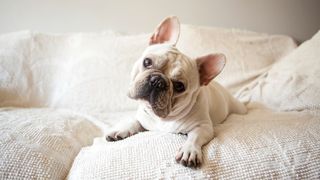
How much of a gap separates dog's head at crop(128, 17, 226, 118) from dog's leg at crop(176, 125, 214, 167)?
0.37ft

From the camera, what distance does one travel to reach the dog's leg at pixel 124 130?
44.2 inches

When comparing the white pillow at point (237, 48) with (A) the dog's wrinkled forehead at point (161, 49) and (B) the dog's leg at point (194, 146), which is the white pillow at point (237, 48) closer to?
(A) the dog's wrinkled forehead at point (161, 49)

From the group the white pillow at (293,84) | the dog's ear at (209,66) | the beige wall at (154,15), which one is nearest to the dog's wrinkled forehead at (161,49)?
the dog's ear at (209,66)

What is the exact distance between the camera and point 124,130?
1165 millimetres

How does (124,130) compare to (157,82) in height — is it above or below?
below

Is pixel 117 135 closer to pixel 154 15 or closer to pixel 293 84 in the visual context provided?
pixel 293 84

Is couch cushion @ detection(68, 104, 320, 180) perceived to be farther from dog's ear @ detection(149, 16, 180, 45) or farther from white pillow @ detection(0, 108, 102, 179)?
dog's ear @ detection(149, 16, 180, 45)

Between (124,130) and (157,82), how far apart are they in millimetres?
276

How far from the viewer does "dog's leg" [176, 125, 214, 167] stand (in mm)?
878

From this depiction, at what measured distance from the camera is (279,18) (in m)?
2.04

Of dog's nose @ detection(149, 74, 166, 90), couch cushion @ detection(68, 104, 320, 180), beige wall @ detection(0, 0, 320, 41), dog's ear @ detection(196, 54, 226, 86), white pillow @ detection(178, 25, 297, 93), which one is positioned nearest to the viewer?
couch cushion @ detection(68, 104, 320, 180)

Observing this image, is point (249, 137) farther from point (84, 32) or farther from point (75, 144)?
point (84, 32)

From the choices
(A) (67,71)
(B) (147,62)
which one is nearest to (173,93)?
(B) (147,62)

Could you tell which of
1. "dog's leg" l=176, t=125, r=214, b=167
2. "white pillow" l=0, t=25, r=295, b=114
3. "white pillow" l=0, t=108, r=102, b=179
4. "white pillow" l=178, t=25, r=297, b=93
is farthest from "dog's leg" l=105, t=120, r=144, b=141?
"white pillow" l=178, t=25, r=297, b=93
